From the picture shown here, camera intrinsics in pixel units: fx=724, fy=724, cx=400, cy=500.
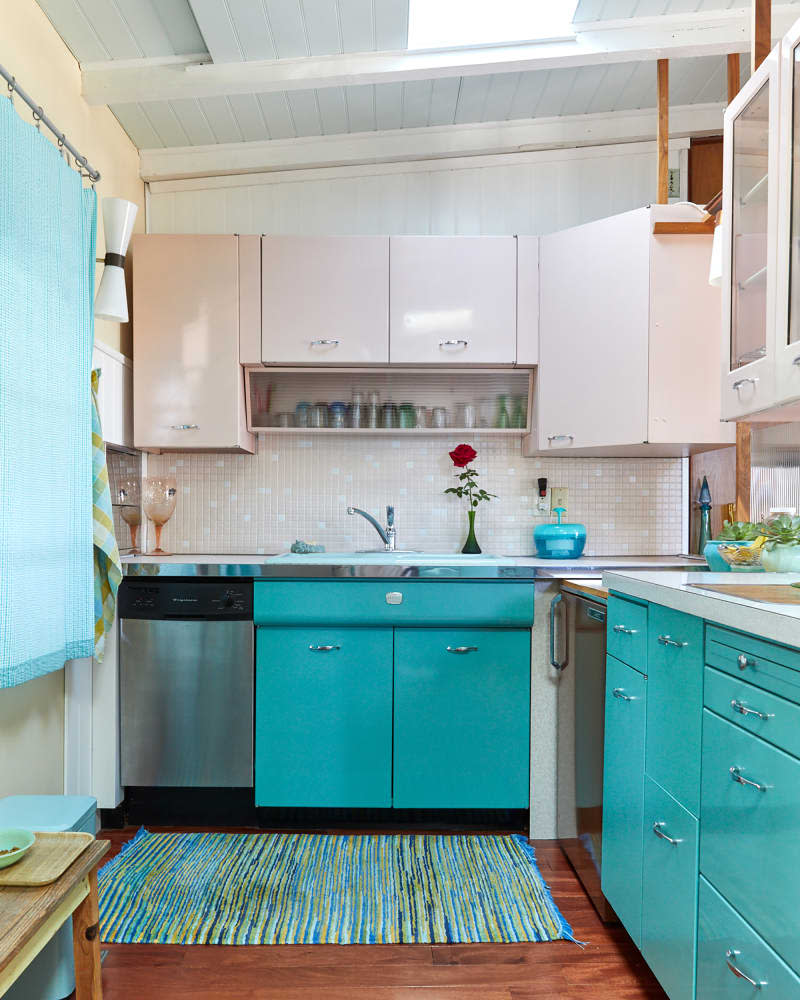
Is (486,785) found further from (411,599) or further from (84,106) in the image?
(84,106)

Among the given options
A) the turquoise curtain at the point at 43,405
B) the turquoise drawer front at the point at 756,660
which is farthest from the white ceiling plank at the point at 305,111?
the turquoise drawer front at the point at 756,660

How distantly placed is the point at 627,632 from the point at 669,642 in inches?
10.1

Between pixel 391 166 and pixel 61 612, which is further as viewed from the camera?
pixel 391 166

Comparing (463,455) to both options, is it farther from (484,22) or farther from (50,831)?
(50,831)

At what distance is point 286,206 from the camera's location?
332 cm

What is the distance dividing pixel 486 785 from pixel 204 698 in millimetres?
1050

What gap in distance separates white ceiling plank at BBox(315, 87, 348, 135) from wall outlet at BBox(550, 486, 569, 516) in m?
1.85

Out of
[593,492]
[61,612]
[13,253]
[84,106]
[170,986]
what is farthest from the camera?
[593,492]

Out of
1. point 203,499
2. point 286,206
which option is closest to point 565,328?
point 286,206

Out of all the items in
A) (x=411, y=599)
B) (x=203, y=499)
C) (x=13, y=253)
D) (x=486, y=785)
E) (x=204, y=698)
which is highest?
(x=13, y=253)

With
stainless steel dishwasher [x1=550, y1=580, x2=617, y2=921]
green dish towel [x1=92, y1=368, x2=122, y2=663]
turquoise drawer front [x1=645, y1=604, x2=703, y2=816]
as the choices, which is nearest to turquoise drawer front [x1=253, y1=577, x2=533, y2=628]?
stainless steel dishwasher [x1=550, y1=580, x2=617, y2=921]

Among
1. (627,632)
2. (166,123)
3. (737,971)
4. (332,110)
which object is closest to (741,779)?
(737,971)

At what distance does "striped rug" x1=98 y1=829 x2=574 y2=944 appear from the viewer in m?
1.94

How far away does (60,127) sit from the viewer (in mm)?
2506
